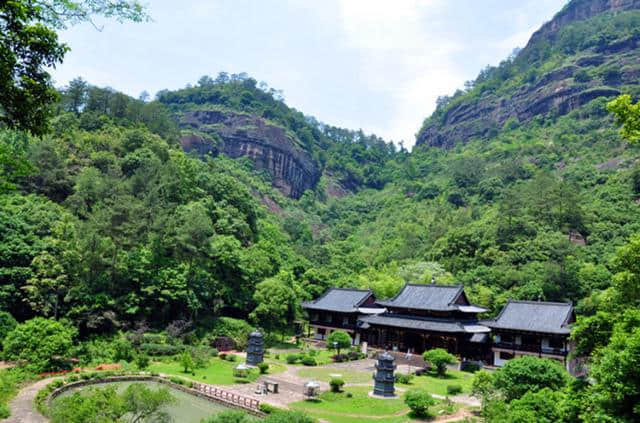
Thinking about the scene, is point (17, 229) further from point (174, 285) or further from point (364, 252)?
point (364, 252)

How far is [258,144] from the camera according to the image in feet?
356

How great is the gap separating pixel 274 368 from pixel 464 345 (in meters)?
16.3

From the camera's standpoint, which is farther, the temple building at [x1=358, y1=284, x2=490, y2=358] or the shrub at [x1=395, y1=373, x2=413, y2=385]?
the temple building at [x1=358, y1=284, x2=490, y2=358]

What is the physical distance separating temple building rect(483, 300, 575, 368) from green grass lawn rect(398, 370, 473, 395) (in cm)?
434

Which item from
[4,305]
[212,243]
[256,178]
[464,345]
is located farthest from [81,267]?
[256,178]

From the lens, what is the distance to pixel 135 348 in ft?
112

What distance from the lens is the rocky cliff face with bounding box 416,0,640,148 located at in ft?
339

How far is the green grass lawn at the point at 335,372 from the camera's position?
30.5 m

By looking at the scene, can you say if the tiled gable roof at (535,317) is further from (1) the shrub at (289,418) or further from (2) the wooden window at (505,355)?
(1) the shrub at (289,418)

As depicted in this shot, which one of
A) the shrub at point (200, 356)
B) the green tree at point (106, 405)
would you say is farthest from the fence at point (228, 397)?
the green tree at point (106, 405)

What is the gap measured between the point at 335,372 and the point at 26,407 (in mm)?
18975

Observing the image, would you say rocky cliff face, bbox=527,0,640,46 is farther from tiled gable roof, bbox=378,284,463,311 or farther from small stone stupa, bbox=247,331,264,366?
small stone stupa, bbox=247,331,264,366

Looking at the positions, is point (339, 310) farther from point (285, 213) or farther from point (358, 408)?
point (285, 213)

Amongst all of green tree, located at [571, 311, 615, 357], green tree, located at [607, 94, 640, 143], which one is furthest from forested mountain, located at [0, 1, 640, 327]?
green tree, located at [571, 311, 615, 357]
